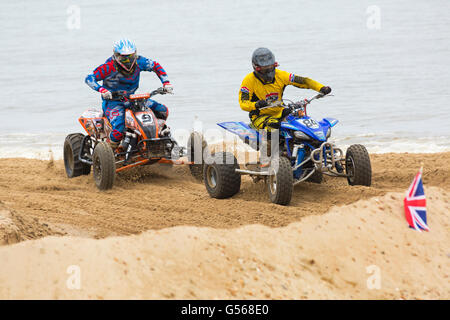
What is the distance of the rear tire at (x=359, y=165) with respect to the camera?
8227mm

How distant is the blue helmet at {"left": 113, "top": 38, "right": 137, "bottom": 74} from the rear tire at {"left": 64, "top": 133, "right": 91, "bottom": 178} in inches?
58.0

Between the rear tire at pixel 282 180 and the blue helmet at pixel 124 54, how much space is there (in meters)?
2.97

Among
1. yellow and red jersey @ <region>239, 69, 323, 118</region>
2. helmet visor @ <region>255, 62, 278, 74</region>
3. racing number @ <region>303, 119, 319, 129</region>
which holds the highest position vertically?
helmet visor @ <region>255, 62, 278, 74</region>

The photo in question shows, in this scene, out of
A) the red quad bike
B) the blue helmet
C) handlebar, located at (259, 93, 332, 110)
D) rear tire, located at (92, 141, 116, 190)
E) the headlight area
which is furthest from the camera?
the blue helmet

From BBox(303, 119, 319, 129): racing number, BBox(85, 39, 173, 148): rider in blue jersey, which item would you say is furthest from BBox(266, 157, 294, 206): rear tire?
BBox(85, 39, 173, 148): rider in blue jersey

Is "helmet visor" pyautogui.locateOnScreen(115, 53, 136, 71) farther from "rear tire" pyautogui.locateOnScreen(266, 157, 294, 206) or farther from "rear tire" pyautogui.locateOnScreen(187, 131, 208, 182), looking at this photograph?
"rear tire" pyautogui.locateOnScreen(266, 157, 294, 206)

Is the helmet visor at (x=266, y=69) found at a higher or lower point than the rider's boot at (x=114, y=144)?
higher

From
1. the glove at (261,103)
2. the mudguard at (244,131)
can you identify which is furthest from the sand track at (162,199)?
the glove at (261,103)

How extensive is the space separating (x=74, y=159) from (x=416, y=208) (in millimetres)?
6112

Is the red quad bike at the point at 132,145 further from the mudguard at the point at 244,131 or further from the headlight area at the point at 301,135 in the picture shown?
the headlight area at the point at 301,135

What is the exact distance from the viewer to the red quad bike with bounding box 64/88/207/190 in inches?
369

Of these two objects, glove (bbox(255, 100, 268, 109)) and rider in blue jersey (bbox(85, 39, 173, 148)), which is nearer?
glove (bbox(255, 100, 268, 109))

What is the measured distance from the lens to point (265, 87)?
888cm
